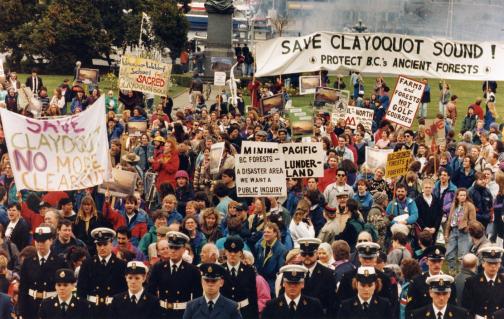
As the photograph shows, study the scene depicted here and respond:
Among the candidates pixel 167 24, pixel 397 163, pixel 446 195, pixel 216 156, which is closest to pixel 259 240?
pixel 446 195

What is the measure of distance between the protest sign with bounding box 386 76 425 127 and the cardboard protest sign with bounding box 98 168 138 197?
7097mm

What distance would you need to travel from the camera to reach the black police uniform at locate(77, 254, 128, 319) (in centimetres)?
1410

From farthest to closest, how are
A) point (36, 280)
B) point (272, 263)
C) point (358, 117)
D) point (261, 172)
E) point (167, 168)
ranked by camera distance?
point (358, 117), point (167, 168), point (261, 172), point (272, 263), point (36, 280)

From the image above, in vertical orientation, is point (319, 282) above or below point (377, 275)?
below

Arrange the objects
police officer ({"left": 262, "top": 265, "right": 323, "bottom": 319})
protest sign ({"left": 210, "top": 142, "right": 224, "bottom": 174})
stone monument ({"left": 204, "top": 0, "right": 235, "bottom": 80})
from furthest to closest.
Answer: stone monument ({"left": 204, "top": 0, "right": 235, "bottom": 80}) < protest sign ({"left": 210, "top": 142, "right": 224, "bottom": 174}) < police officer ({"left": 262, "top": 265, "right": 323, "bottom": 319})

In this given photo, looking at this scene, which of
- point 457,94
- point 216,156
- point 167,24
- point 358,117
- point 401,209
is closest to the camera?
point 401,209

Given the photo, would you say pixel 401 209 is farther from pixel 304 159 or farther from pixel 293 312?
pixel 293 312

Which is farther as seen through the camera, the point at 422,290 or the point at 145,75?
the point at 145,75

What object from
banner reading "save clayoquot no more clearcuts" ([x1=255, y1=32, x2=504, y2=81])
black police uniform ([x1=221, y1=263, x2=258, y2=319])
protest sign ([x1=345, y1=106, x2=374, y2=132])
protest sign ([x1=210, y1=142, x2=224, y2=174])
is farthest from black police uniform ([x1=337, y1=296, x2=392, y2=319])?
protest sign ([x1=345, y1=106, x2=374, y2=132])

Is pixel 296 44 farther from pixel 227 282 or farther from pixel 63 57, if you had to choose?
pixel 63 57

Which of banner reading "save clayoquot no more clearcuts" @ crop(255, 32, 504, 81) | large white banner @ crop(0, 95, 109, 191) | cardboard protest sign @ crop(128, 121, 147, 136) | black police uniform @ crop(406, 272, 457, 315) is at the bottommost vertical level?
cardboard protest sign @ crop(128, 121, 147, 136)

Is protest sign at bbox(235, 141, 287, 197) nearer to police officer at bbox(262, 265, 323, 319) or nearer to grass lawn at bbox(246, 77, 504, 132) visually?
police officer at bbox(262, 265, 323, 319)

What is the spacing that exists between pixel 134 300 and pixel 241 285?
3.82 ft

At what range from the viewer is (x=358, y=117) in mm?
27062
